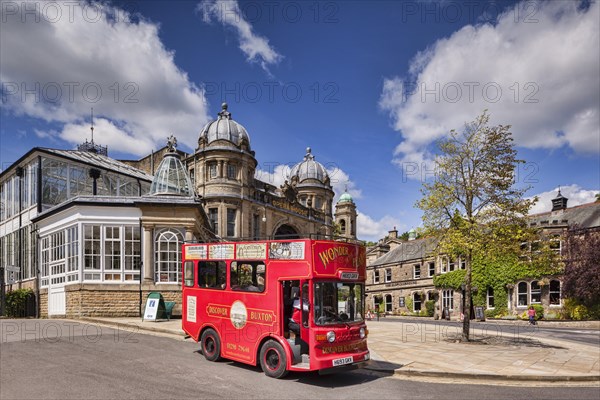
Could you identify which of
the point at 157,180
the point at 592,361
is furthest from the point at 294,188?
the point at 592,361

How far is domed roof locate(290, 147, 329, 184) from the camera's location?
55.8 meters

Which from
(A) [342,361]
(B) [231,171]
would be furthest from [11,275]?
(A) [342,361]

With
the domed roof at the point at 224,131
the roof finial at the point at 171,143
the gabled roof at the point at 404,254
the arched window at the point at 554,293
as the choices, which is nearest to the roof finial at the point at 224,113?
the domed roof at the point at 224,131

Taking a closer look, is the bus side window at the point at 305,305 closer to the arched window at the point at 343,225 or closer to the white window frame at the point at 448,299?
the white window frame at the point at 448,299

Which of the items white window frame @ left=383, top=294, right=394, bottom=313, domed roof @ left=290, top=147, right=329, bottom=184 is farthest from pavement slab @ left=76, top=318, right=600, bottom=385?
domed roof @ left=290, top=147, right=329, bottom=184

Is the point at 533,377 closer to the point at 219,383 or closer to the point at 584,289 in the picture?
the point at 219,383

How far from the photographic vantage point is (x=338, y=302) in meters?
9.45

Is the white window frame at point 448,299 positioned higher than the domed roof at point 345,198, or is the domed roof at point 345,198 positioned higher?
the domed roof at point 345,198

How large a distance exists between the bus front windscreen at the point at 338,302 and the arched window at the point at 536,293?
27299 millimetres

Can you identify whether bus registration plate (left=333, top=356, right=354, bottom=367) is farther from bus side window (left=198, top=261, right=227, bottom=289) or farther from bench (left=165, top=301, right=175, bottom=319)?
bench (left=165, top=301, right=175, bottom=319)

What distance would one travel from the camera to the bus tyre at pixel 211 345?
34.3ft

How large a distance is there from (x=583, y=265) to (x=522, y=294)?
5.84 metres

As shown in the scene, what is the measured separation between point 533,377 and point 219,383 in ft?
24.0

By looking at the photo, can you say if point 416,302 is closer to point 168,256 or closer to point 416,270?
point 416,270
